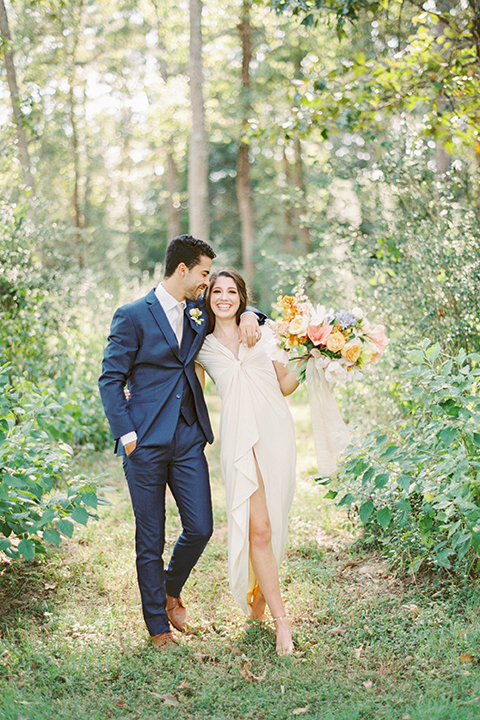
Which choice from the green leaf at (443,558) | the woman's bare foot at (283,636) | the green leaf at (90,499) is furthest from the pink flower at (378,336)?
the green leaf at (90,499)

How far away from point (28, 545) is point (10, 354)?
342 cm

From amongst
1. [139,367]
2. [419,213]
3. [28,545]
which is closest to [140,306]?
[139,367]

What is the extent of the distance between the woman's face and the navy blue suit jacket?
283mm

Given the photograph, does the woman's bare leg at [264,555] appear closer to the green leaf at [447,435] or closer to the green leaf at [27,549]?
the green leaf at [447,435]

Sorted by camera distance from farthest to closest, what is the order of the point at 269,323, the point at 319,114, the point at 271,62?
the point at 271,62 → the point at 319,114 → the point at 269,323

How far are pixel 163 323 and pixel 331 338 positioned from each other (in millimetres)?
940

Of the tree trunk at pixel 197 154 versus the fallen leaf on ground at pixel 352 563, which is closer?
the fallen leaf on ground at pixel 352 563

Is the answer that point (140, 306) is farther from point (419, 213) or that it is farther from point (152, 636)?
point (419, 213)

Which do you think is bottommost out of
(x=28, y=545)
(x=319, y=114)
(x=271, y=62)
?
(x=28, y=545)

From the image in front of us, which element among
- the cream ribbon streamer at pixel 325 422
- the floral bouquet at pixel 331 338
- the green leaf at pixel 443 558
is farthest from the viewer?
the cream ribbon streamer at pixel 325 422

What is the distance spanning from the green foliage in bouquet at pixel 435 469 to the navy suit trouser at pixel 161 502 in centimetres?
77

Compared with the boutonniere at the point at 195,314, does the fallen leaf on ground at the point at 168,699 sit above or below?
below

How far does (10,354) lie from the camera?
641 cm

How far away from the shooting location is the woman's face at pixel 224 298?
3.71 meters
